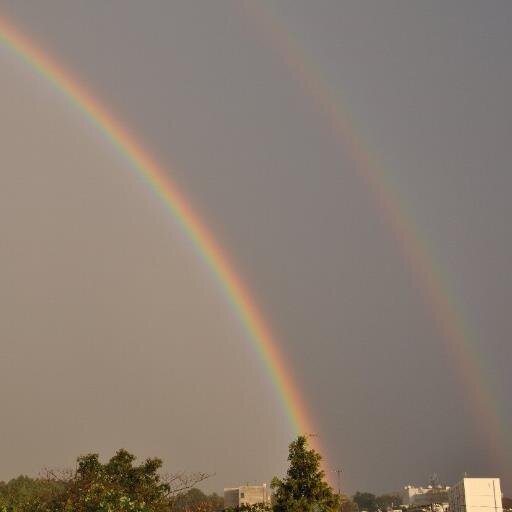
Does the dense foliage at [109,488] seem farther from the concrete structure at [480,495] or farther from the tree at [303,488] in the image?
the concrete structure at [480,495]

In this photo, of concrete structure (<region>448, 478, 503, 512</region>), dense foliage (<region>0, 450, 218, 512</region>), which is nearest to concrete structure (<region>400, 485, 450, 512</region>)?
concrete structure (<region>448, 478, 503, 512</region>)

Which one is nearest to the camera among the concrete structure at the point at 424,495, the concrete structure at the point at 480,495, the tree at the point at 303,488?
the tree at the point at 303,488

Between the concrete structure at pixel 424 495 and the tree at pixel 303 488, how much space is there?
5904 inches

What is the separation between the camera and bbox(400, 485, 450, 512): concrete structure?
17300 cm

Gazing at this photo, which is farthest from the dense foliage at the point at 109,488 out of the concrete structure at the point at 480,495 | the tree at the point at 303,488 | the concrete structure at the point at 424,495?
the concrete structure at the point at 424,495

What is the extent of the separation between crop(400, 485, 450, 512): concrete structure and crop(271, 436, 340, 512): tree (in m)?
150

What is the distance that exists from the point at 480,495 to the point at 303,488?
86934 mm

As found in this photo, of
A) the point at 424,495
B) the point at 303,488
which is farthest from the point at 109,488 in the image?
the point at 424,495

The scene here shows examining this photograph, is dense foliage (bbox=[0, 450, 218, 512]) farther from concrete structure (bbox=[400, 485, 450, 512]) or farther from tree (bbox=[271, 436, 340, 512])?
concrete structure (bbox=[400, 485, 450, 512])

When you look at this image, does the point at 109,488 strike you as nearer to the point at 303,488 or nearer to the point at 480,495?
the point at 303,488

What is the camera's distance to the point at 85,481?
35.8m

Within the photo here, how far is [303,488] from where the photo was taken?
28094mm

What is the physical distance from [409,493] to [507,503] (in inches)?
1789

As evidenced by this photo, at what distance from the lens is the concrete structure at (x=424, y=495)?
17300 centimetres
